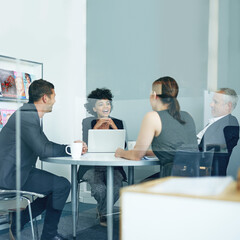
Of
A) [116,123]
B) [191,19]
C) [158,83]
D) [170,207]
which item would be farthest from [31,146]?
[170,207]

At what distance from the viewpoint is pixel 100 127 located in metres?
2.67

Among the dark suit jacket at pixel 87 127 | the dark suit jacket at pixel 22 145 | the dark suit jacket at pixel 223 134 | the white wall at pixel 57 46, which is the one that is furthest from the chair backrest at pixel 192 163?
the dark suit jacket at pixel 22 145

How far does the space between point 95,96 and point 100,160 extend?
49 centimetres

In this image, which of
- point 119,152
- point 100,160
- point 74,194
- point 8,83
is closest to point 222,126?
point 119,152

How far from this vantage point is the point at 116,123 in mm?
2498

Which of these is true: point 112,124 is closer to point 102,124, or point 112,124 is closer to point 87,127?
point 102,124

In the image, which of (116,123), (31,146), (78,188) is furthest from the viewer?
(31,146)

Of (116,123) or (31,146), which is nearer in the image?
(116,123)

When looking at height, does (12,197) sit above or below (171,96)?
below

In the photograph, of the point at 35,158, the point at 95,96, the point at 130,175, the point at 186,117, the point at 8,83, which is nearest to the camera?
the point at 186,117

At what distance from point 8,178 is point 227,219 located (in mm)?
2336

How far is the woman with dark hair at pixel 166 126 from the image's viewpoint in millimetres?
2189

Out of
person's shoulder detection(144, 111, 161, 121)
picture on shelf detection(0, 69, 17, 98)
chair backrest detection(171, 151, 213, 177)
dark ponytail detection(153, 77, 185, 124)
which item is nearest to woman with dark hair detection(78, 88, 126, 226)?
person's shoulder detection(144, 111, 161, 121)

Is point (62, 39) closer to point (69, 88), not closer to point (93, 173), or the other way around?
point (69, 88)
